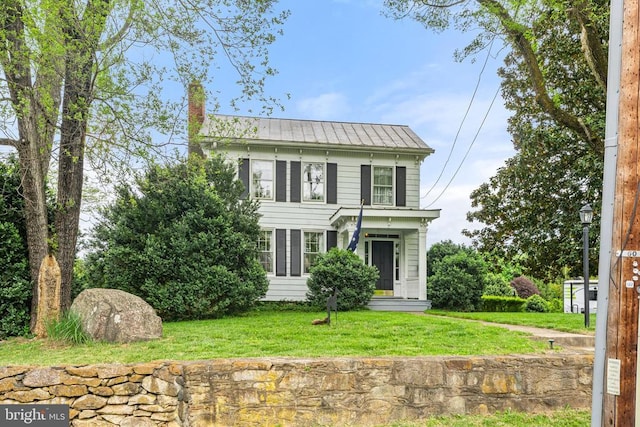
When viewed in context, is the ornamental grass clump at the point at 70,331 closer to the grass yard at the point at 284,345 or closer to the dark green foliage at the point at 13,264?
the grass yard at the point at 284,345

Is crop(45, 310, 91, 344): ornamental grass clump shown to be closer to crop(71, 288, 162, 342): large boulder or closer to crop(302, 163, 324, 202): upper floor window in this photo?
crop(71, 288, 162, 342): large boulder

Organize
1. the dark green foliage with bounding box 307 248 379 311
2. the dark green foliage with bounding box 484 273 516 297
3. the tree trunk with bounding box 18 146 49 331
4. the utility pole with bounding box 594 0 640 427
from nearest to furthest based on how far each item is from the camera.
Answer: the utility pole with bounding box 594 0 640 427 → the tree trunk with bounding box 18 146 49 331 → the dark green foliage with bounding box 307 248 379 311 → the dark green foliage with bounding box 484 273 516 297

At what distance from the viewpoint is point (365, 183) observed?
16516 millimetres

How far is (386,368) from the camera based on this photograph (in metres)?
5.10

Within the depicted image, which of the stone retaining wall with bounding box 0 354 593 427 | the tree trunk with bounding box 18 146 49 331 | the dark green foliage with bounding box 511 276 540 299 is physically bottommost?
the dark green foliage with bounding box 511 276 540 299

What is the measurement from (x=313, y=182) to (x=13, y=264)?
992 cm

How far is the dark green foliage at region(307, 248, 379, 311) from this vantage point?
13.5m

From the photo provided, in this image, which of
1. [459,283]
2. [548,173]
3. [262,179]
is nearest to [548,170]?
[548,173]

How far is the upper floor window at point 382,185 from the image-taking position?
16594 mm

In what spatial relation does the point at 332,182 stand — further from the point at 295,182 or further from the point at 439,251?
the point at 439,251

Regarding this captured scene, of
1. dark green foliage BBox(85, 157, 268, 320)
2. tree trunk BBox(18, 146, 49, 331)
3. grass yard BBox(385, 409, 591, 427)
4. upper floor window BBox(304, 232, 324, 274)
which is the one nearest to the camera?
grass yard BBox(385, 409, 591, 427)

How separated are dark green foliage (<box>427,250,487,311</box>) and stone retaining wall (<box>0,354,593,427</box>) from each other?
1053 cm

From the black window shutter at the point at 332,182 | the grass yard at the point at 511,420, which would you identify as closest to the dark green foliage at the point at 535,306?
the black window shutter at the point at 332,182

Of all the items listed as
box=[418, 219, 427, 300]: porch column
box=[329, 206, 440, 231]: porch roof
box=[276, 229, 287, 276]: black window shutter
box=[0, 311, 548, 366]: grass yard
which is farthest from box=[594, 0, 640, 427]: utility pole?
box=[276, 229, 287, 276]: black window shutter
